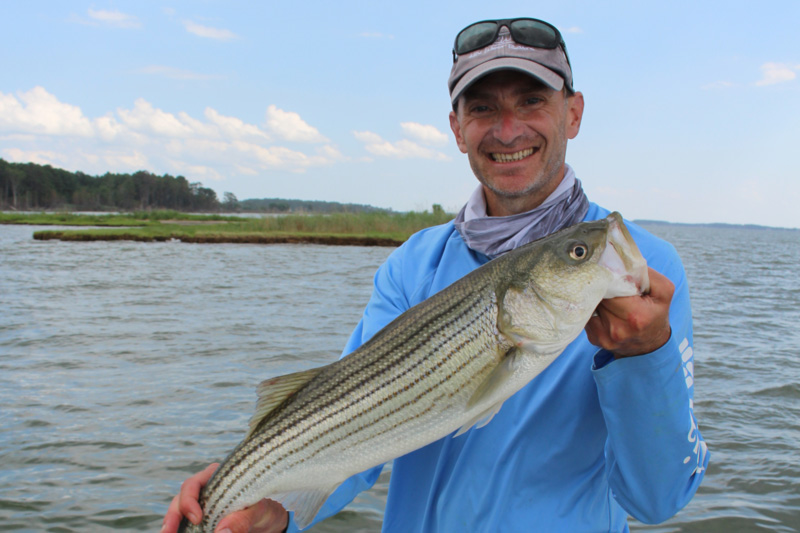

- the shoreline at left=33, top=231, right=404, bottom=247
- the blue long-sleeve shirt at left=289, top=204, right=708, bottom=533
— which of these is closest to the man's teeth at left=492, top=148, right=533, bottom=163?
the blue long-sleeve shirt at left=289, top=204, right=708, bottom=533

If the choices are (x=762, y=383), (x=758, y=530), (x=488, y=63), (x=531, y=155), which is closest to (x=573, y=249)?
(x=531, y=155)

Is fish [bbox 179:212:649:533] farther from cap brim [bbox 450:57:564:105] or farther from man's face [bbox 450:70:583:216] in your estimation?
cap brim [bbox 450:57:564:105]

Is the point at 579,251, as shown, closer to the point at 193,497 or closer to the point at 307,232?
the point at 193,497

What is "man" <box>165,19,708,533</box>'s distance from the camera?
198 cm

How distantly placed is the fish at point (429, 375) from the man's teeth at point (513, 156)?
671mm

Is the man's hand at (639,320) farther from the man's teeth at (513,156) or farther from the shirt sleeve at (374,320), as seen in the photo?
the shirt sleeve at (374,320)

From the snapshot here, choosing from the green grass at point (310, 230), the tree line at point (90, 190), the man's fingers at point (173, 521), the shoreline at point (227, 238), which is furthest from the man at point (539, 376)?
the tree line at point (90, 190)

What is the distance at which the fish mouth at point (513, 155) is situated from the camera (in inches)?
108

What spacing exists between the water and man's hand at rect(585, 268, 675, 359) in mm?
4479

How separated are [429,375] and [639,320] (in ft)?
2.56

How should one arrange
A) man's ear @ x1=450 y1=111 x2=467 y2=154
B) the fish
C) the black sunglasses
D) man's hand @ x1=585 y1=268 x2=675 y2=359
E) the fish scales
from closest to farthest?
man's hand @ x1=585 y1=268 x2=675 y2=359
the fish
the fish scales
the black sunglasses
man's ear @ x1=450 y1=111 x2=467 y2=154

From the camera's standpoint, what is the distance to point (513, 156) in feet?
9.05

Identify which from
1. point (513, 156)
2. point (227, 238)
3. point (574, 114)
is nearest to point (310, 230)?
Result: point (227, 238)

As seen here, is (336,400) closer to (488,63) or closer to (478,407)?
(478,407)
